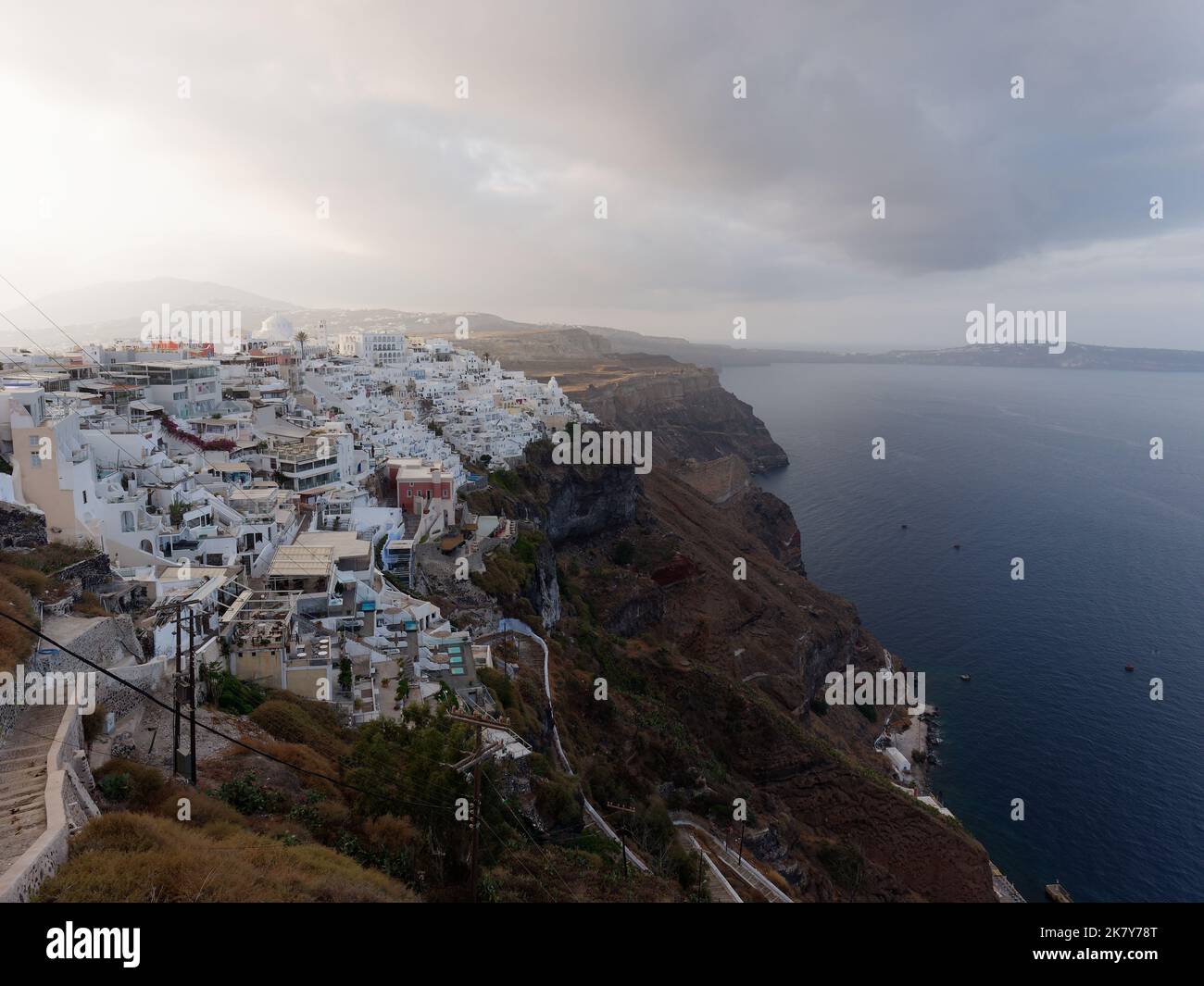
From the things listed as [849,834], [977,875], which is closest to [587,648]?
[849,834]

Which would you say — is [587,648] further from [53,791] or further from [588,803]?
[53,791]

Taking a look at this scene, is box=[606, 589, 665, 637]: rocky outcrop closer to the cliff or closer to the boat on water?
the cliff

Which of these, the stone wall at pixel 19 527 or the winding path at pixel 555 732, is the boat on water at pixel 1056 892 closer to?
the winding path at pixel 555 732

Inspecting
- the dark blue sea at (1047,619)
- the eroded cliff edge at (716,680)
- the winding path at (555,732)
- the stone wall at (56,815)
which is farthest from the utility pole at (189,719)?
the dark blue sea at (1047,619)

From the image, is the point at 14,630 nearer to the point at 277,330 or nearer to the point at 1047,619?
the point at 1047,619

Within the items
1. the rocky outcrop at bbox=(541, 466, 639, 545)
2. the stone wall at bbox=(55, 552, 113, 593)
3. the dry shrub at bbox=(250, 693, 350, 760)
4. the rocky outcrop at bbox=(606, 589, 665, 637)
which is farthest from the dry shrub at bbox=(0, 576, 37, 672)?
the rocky outcrop at bbox=(541, 466, 639, 545)
